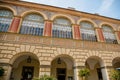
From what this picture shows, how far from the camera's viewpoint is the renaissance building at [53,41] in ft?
30.5

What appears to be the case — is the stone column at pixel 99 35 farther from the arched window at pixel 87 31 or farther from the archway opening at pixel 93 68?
the archway opening at pixel 93 68

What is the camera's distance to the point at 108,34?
44.3 ft

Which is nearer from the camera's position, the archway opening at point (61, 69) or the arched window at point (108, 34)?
the archway opening at point (61, 69)

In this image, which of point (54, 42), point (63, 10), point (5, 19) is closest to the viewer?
point (54, 42)

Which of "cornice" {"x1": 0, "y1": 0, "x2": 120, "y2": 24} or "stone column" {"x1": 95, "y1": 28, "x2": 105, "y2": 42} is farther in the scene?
"stone column" {"x1": 95, "y1": 28, "x2": 105, "y2": 42}

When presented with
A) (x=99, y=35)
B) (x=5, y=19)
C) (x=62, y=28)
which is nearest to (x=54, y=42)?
(x=62, y=28)

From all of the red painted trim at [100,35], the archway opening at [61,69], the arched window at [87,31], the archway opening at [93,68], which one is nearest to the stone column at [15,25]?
the archway opening at [61,69]

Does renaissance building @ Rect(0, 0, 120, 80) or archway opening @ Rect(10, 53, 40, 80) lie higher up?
renaissance building @ Rect(0, 0, 120, 80)

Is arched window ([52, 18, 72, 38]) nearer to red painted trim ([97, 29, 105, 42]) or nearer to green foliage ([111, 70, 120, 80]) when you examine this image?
red painted trim ([97, 29, 105, 42])

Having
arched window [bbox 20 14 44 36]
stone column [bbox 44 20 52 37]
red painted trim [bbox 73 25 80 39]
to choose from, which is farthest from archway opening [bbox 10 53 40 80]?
red painted trim [bbox 73 25 80 39]

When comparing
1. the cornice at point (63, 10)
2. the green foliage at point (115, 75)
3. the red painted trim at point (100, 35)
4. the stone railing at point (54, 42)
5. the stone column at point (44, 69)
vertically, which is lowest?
the green foliage at point (115, 75)

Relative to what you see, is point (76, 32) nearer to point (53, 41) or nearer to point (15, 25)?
point (53, 41)

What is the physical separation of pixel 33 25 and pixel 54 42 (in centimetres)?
306

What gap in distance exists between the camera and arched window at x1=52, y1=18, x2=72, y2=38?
11.4m
